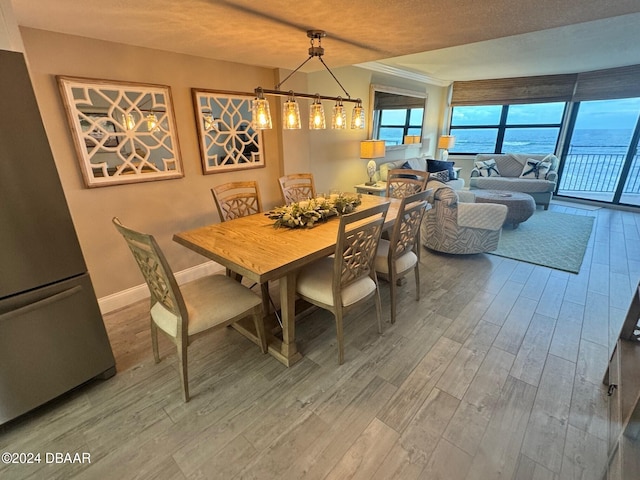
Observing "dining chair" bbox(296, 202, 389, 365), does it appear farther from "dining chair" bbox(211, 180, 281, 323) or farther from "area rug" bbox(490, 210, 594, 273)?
"area rug" bbox(490, 210, 594, 273)

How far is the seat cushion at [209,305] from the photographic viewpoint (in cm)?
164

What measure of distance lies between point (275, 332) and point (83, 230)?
1.70 meters

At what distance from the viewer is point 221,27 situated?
6.16 ft

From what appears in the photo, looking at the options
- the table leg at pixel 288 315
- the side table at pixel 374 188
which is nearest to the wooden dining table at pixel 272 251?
the table leg at pixel 288 315

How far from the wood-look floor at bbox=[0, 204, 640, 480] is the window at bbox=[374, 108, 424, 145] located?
3690 millimetres

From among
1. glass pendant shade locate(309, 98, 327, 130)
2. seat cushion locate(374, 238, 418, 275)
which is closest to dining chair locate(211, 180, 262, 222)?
glass pendant shade locate(309, 98, 327, 130)

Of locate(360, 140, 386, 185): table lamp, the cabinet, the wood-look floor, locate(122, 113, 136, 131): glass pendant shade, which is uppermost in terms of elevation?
locate(122, 113, 136, 131): glass pendant shade

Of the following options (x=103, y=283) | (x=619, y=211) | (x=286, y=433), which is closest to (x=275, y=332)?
(x=286, y=433)

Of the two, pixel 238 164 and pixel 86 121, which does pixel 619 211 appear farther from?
pixel 86 121

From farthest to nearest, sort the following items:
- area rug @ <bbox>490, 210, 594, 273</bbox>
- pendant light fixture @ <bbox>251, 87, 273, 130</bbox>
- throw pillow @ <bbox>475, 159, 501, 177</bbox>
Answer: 1. throw pillow @ <bbox>475, 159, 501, 177</bbox>
2. area rug @ <bbox>490, 210, 594, 273</bbox>
3. pendant light fixture @ <bbox>251, 87, 273, 130</bbox>

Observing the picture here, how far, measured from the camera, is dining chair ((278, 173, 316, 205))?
2.94 meters

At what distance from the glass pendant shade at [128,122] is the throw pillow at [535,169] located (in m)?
6.61

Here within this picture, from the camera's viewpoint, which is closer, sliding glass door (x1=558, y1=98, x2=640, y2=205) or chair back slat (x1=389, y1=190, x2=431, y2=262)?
chair back slat (x1=389, y1=190, x2=431, y2=262)

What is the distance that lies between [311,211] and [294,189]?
872 millimetres
